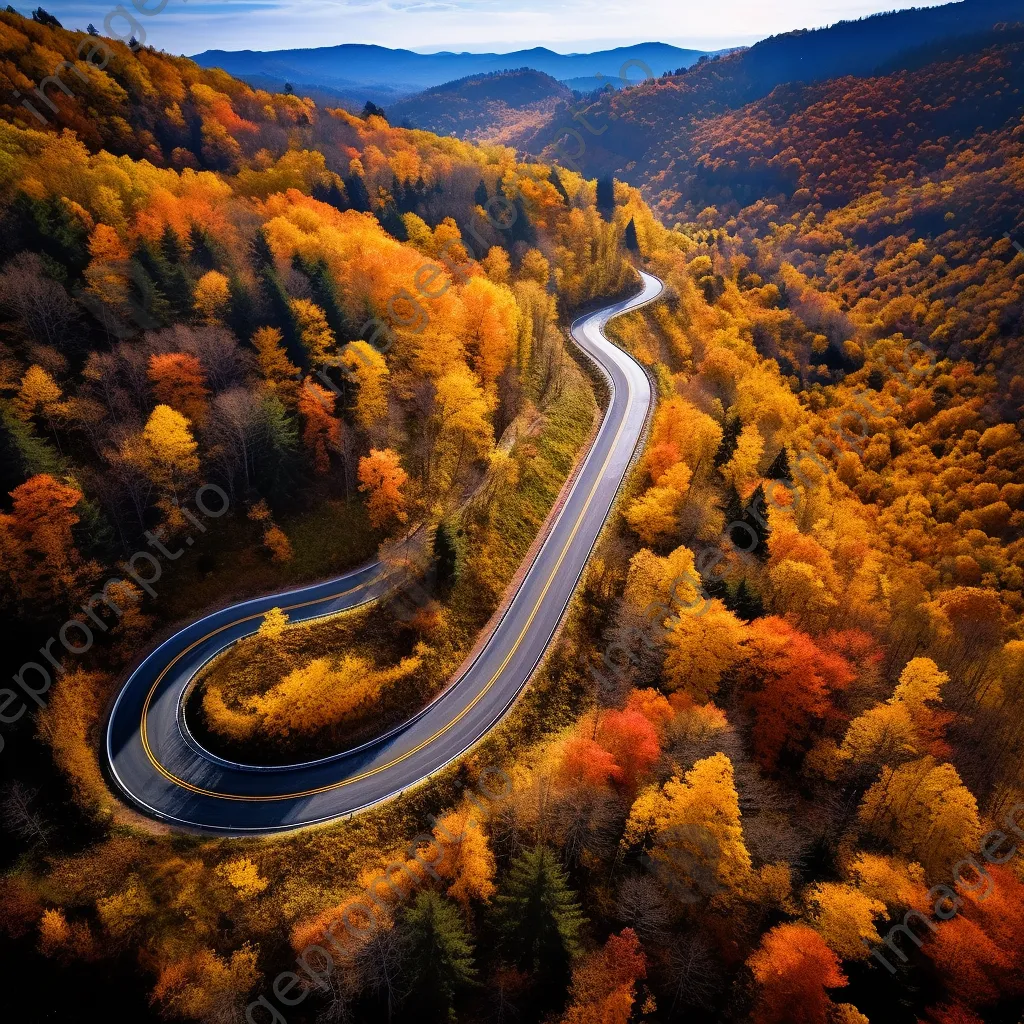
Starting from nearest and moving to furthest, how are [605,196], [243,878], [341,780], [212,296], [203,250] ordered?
[243,878] < [341,780] < [212,296] < [203,250] < [605,196]

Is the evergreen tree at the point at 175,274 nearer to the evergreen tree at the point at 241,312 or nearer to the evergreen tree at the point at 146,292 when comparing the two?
the evergreen tree at the point at 146,292

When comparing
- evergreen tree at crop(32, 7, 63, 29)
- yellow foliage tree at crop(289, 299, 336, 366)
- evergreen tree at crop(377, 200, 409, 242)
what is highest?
evergreen tree at crop(32, 7, 63, 29)

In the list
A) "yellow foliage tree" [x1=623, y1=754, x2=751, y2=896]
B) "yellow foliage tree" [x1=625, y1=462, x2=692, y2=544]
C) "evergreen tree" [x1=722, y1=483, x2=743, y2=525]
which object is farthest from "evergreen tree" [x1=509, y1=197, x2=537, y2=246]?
"yellow foliage tree" [x1=623, y1=754, x2=751, y2=896]

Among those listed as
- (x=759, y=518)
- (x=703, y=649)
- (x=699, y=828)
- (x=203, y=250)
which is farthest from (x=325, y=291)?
(x=699, y=828)

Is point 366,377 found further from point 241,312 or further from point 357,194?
point 357,194

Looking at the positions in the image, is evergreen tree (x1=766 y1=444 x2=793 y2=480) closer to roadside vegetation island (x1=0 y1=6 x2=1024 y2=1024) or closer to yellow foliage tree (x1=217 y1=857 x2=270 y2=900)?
roadside vegetation island (x1=0 y1=6 x2=1024 y2=1024)

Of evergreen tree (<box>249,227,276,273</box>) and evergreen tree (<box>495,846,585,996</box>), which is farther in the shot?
evergreen tree (<box>249,227,276,273</box>)

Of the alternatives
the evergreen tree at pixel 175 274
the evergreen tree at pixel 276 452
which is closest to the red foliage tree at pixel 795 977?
the evergreen tree at pixel 276 452
